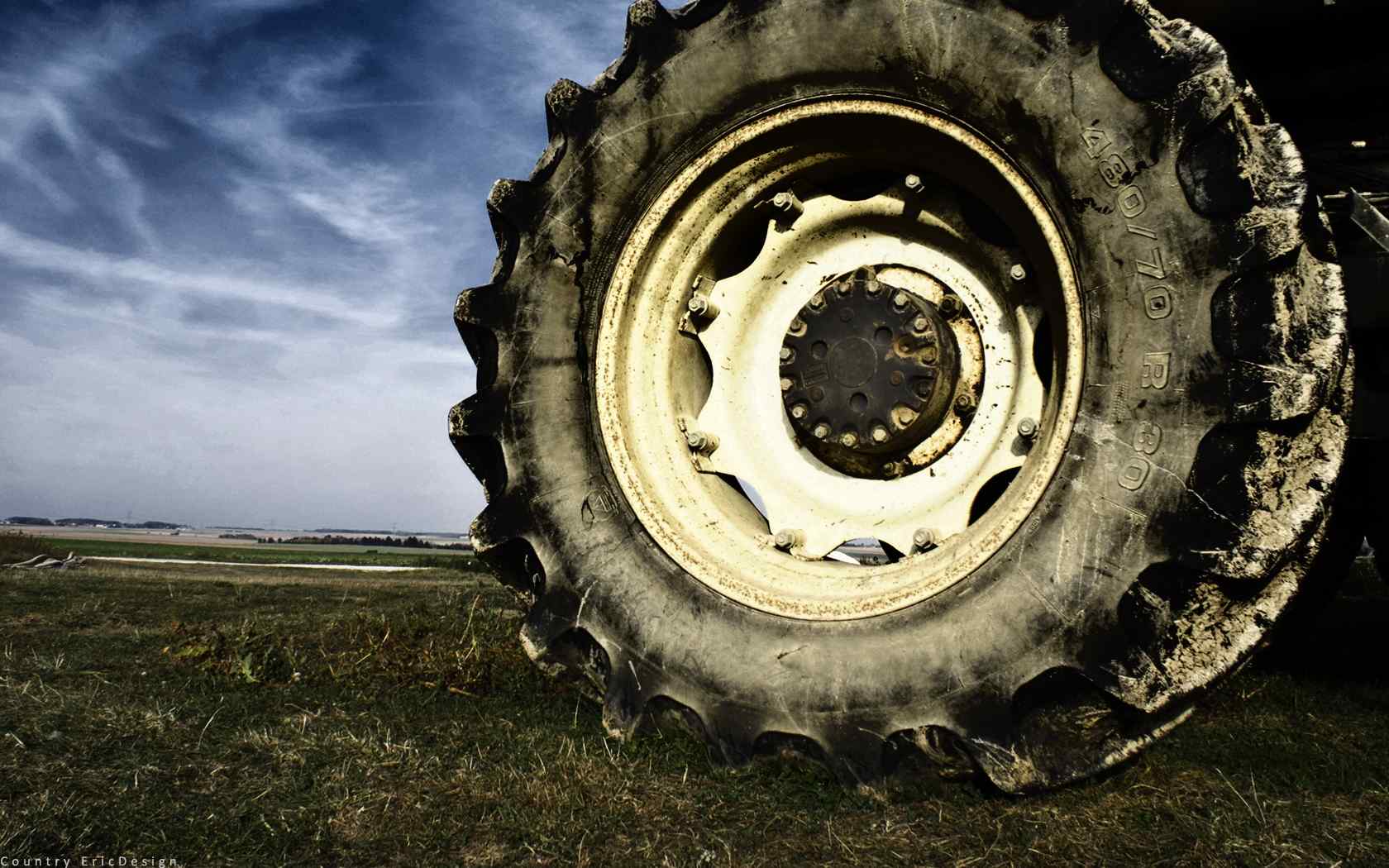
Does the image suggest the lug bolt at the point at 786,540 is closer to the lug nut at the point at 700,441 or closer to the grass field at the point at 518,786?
the lug nut at the point at 700,441

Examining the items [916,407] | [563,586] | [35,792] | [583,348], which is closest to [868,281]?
[916,407]

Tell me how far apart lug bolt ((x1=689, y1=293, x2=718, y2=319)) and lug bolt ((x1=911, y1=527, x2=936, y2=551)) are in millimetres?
992

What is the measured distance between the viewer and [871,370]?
2.63m

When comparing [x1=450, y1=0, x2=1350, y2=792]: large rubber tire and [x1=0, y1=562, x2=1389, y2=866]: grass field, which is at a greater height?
[x1=450, y1=0, x2=1350, y2=792]: large rubber tire

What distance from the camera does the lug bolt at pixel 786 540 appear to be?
9.05 feet

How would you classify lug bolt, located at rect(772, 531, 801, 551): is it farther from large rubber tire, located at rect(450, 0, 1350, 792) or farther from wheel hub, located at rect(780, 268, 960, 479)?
large rubber tire, located at rect(450, 0, 1350, 792)

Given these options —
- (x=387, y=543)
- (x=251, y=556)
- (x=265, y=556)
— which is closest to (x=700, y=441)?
(x=251, y=556)

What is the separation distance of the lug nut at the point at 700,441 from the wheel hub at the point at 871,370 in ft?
1.01

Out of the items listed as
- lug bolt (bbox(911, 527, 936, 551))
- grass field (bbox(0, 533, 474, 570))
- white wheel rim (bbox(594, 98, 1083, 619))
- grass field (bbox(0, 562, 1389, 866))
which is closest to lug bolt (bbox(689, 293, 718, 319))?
white wheel rim (bbox(594, 98, 1083, 619))

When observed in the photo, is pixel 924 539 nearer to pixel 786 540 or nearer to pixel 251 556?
pixel 786 540

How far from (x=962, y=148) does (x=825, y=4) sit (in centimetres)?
55

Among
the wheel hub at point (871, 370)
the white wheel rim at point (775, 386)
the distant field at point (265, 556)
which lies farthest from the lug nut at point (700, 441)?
the distant field at point (265, 556)

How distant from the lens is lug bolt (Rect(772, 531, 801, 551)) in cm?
276

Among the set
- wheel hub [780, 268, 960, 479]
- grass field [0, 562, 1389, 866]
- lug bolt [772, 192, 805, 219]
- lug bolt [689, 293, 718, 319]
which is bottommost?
grass field [0, 562, 1389, 866]
